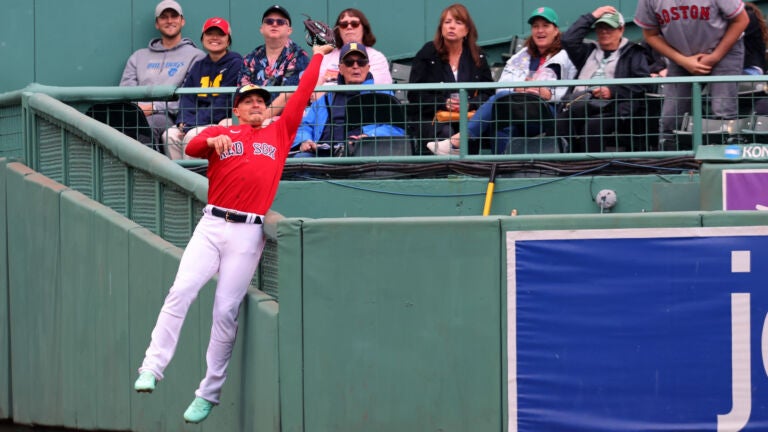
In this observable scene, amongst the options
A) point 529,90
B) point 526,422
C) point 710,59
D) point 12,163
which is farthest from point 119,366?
point 710,59

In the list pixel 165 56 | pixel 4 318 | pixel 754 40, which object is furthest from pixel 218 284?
pixel 754 40

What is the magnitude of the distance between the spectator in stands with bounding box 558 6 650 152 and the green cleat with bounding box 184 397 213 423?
425 cm

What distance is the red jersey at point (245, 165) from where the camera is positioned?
7.89 meters

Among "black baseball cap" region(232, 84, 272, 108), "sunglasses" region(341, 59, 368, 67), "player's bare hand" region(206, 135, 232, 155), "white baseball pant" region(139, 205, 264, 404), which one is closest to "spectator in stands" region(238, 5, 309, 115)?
"sunglasses" region(341, 59, 368, 67)

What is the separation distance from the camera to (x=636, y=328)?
7.55 m

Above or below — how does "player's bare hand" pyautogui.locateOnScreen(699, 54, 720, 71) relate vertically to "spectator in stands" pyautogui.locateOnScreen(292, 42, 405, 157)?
above

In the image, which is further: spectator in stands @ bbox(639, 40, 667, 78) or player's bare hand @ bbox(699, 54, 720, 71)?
spectator in stands @ bbox(639, 40, 667, 78)

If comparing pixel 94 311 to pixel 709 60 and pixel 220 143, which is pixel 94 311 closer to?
pixel 220 143

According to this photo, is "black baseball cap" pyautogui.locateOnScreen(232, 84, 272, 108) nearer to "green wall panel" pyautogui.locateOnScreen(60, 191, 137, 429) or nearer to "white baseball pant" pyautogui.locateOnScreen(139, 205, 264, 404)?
"white baseball pant" pyautogui.locateOnScreen(139, 205, 264, 404)

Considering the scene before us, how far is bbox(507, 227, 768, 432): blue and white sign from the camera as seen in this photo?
7539 millimetres

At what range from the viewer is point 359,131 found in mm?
11125

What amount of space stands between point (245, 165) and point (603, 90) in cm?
413

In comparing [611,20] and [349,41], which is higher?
[611,20]

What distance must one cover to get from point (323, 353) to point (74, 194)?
3.31 m
